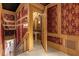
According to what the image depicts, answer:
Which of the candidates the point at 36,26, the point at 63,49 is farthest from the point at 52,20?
the point at 63,49

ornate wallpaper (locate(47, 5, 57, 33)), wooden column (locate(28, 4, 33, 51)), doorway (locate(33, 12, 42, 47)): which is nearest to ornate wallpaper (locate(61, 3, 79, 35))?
ornate wallpaper (locate(47, 5, 57, 33))

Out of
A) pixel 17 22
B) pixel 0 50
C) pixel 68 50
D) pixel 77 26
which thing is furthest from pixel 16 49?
pixel 77 26

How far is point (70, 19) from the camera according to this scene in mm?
2057

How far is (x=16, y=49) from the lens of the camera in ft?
7.02

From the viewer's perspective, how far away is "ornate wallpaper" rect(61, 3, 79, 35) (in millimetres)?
2018

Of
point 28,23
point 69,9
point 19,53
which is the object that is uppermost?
point 69,9

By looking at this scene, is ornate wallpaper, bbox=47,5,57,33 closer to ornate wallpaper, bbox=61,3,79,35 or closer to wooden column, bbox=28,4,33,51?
ornate wallpaper, bbox=61,3,79,35

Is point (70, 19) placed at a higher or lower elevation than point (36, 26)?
higher

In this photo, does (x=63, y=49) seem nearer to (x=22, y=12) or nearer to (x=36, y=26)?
(x=36, y=26)

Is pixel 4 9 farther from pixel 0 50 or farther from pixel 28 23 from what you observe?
pixel 0 50

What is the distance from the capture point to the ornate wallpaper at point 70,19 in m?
2.02

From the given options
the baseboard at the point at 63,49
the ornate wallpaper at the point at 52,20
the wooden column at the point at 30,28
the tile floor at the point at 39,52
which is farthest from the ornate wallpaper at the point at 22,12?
the baseboard at the point at 63,49

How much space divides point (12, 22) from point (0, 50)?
0.46 metres

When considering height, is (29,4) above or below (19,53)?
above
